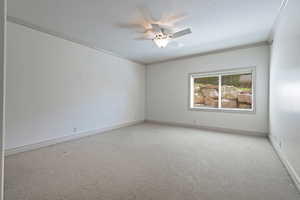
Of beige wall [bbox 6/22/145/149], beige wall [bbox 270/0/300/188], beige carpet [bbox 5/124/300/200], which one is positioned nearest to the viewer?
beige carpet [bbox 5/124/300/200]

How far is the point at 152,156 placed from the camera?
8.51 ft

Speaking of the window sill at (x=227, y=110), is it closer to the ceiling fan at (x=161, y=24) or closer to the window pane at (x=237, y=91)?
the window pane at (x=237, y=91)

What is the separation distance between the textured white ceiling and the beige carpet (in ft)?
8.59

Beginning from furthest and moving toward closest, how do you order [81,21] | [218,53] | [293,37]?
1. [218,53]
2. [81,21]
3. [293,37]

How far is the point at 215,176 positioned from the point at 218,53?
3863 millimetres

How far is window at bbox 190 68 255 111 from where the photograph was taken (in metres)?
4.18

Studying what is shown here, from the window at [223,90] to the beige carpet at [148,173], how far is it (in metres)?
1.52

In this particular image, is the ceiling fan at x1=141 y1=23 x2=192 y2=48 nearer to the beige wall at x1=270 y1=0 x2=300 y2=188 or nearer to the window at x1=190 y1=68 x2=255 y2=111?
the beige wall at x1=270 y1=0 x2=300 y2=188

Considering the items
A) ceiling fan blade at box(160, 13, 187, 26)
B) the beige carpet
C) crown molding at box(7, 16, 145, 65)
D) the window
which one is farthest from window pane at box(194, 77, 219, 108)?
crown molding at box(7, 16, 145, 65)

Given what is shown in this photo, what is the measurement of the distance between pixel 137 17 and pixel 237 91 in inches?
148

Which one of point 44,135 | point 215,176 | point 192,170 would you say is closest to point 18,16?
point 44,135

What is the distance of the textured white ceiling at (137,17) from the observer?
7.27ft

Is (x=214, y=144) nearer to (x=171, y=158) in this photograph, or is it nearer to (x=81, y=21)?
(x=171, y=158)

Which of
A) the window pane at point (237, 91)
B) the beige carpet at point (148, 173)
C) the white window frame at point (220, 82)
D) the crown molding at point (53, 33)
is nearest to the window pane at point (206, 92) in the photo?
the white window frame at point (220, 82)
